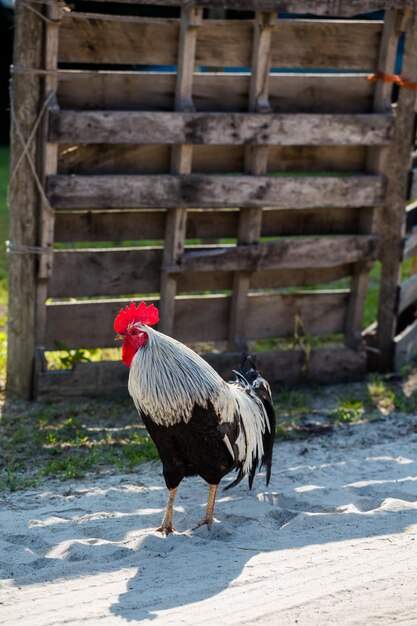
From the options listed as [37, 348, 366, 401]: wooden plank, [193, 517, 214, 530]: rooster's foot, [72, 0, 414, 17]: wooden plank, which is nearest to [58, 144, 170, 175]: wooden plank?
[72, 0, 414, 17]: wooden plank

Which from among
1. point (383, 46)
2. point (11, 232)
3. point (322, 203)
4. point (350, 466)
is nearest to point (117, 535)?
point (350, 466)

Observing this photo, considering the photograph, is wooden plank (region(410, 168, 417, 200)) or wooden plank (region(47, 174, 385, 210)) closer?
wooden plank (region(47, 174, 385, 210))

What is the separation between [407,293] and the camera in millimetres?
8219

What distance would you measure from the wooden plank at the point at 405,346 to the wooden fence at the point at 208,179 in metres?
0.03

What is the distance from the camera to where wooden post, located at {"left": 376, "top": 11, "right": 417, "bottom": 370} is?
7629 mm

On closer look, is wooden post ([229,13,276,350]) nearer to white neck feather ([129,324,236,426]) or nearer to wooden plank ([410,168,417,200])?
wooden plank ([410,168,417,200])

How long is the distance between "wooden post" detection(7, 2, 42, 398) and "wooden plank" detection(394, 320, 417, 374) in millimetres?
2956

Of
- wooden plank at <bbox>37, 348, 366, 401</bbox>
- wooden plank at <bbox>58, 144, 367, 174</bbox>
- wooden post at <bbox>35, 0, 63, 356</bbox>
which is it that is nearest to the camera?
wooden post at <bbox>35, 0, 63, 356</bbox>

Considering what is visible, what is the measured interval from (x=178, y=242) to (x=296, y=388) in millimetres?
1534

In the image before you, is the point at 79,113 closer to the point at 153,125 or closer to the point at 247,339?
the point at 153,125

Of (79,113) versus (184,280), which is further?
(184,280)

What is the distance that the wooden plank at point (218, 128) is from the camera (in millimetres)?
6524

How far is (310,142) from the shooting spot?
7.27 metres

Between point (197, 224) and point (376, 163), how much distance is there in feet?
4.84
